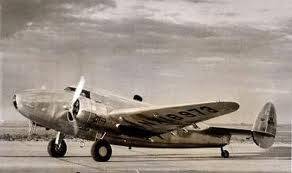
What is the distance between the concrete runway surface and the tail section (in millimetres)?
338

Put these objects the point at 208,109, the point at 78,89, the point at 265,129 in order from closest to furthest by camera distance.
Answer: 1. the point at 208,109
2. the point at 78,89
3. the point at 265,129

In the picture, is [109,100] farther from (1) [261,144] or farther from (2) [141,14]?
(1) [261,144]

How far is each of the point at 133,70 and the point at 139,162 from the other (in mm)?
1007

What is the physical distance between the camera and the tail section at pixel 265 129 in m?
6.26

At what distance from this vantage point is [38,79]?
16.3ft

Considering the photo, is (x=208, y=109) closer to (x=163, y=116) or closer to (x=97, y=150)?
(x=163, y=116)

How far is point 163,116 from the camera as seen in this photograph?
4.88 meters

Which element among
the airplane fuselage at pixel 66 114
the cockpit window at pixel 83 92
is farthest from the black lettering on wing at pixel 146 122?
the cockpit window at pixel 83 92

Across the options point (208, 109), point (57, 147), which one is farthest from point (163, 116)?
point (57, 147)

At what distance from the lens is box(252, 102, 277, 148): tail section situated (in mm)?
6262

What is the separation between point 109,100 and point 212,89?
120 cm

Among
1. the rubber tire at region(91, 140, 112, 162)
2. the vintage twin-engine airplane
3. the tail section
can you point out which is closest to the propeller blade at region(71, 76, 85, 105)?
the vintage twin-engine airplane

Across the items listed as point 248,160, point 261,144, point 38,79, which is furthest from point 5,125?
point 261,144

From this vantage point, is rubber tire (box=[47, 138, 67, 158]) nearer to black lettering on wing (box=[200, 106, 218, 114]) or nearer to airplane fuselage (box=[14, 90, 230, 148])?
airplane fuselage (box=[14, 90, 230, 148])
